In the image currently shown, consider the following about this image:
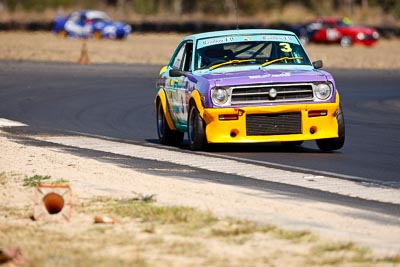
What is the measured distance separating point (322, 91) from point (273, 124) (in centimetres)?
73

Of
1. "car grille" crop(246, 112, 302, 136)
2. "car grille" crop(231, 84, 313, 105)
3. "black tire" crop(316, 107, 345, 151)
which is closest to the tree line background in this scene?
"black tire" crop(316, 107, 345, 151)

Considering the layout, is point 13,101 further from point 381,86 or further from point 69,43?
point 69,43

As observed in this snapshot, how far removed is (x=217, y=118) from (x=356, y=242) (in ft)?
20.4

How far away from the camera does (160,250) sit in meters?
7.86

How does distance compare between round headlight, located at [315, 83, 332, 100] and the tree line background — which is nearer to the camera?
round headlight, located at [315, 83, 332, 100]

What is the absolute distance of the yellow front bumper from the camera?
14.1 metres

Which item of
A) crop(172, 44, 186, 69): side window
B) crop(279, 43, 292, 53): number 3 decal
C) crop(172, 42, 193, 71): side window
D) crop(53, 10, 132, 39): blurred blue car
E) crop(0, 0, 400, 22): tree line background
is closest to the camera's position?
crop(279, 43, 292, 53): number 3 decal

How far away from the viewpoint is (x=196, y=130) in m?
14.5

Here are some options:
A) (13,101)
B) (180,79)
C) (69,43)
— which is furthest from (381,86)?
(69,43)

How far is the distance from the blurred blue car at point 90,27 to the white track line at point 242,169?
138 feet

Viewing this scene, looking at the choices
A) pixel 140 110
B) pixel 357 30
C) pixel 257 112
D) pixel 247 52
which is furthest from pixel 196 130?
pixel 357 30

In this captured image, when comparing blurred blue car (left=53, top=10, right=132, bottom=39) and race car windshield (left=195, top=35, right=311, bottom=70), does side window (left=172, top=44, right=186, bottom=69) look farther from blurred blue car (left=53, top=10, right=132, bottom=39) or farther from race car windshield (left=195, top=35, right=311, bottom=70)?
blurred blue car (left=53, top=10, right=132, bottom=39)

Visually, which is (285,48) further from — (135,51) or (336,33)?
(336,33)

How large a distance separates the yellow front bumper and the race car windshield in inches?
40.7
